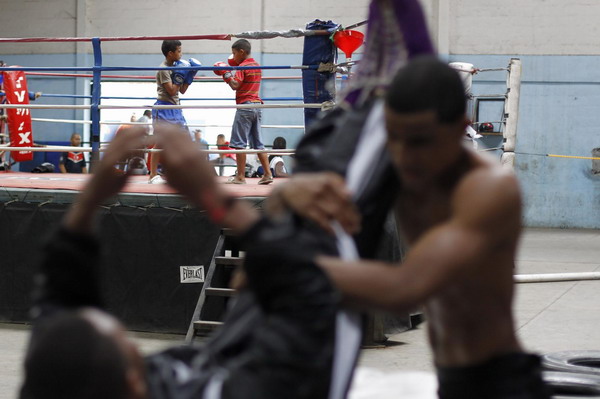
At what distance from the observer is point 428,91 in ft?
5.19

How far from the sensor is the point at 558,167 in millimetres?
15461

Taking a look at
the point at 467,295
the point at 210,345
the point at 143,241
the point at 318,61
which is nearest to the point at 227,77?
the point at 318,61

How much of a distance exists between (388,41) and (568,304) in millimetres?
5666

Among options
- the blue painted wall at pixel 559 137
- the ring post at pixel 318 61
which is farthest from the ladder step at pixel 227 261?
the blue painted wall at pixel 559 137

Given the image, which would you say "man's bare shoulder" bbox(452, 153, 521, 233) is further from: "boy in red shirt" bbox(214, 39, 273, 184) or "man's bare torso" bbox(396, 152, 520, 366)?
"boy in red shirt" bbox(214, 39, 273, 184)

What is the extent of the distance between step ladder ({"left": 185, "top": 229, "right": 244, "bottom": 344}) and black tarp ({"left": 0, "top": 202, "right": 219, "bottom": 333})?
146 millimetres

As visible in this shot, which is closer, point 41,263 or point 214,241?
point 41,263

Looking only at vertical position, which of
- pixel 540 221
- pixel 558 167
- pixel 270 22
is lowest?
pixel 540 221

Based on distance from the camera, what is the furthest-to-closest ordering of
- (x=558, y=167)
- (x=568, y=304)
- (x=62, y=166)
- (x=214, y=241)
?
(x=558, y=167), (x=62, y=166), (x=568, y=304), (x=214, y=241)

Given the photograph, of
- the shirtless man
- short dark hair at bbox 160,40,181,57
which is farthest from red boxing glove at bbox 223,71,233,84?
the shirtless man

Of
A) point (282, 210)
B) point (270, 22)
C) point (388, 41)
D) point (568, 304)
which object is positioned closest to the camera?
point (282, 210)

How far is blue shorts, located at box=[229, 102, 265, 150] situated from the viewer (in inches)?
301

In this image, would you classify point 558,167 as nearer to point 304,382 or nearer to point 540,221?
point 540,221

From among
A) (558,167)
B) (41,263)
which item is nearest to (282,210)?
(41,263)
